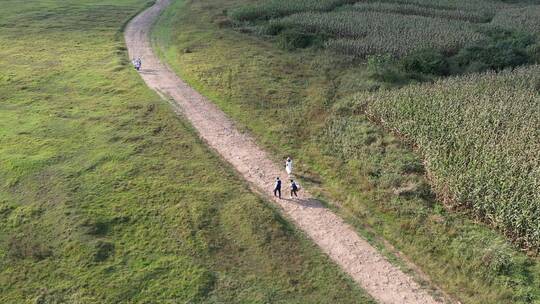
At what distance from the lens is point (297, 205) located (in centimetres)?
3347

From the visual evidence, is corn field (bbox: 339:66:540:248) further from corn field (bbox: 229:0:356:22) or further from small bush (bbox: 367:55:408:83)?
corn field (bbox: 229:0:356:22)

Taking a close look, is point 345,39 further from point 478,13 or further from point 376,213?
point 376,213

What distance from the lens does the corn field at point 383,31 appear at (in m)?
61.8

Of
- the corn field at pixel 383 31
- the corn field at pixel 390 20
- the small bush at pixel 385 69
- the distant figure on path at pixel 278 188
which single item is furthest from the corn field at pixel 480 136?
the corn field at pixel 390 20

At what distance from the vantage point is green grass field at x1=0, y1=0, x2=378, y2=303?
89.0ft

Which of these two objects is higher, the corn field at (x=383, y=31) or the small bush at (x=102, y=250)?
the corn field at (x=383, y=31)

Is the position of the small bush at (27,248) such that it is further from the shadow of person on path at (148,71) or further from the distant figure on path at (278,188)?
the shadow of person on path at (148,71)

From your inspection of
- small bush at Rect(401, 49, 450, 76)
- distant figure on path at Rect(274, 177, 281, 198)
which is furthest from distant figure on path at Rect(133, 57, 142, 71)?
distant figure on path at Rect(274, 177, 281, 198)

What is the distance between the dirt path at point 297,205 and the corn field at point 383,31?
22.8m

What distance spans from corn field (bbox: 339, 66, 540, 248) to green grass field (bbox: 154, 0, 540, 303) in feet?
3.67

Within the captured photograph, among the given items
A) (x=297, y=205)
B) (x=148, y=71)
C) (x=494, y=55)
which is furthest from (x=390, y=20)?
(x=297, y=205)

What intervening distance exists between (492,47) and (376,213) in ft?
125

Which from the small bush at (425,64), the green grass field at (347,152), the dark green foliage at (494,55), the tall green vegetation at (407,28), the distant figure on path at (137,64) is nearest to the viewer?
the green grass field at (347,152)

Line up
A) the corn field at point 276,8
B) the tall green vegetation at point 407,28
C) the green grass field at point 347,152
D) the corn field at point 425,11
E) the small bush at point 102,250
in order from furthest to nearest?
the corn field at point 276,8
the corn field at point 425,11
the tall green vegetation at point 407,28
the small bush at point 102,250
the green grass field at point 347,152
